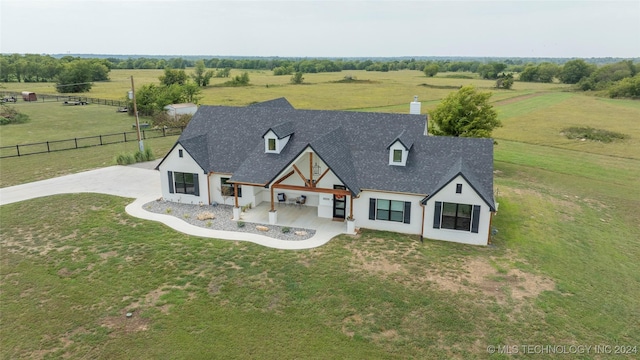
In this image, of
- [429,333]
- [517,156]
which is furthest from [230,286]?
[517,156]

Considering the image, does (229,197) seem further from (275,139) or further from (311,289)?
(311,289)

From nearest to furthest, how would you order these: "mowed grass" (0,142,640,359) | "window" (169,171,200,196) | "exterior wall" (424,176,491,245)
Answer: "mowed grass" (0,142,640,359)
"exterior wall" (424,176,491,245)
"window" (169,171,200,196)

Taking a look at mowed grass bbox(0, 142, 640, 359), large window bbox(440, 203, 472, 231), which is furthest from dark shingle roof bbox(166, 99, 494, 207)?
mowed grass bbox(0, 142, 640, 359)

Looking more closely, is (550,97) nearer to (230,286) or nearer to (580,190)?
(580,190)

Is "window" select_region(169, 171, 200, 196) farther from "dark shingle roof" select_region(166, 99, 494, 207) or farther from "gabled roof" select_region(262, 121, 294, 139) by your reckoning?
"gabled roof" select_region(262, 121, 294, 139)

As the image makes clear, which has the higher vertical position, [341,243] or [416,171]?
[416,171]

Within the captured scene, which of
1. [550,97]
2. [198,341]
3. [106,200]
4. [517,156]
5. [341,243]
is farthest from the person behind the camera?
[550,97]
